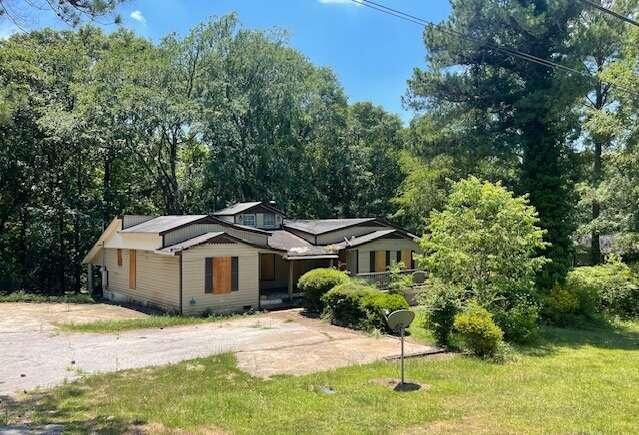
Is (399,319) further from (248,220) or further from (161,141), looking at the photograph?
(161,141)

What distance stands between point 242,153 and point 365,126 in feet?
44.3

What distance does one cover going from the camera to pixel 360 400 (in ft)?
28.7

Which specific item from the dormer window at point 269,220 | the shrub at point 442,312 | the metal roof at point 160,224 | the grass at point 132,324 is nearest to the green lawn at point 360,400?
the shrub at point 442,312

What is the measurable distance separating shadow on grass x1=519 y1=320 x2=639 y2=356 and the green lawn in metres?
2.40

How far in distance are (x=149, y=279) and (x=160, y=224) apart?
2.50 meters

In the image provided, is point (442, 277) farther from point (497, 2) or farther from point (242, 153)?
point (242, 153)

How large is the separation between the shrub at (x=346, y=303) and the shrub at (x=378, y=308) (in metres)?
0.26

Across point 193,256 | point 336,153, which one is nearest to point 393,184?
point 336,153

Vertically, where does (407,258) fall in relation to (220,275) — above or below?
above

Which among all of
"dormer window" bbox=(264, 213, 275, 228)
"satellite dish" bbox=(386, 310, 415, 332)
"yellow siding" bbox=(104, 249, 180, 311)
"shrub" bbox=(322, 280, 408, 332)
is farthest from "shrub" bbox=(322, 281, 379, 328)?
"dormer window" bbox=(264, 213, 275, 228)

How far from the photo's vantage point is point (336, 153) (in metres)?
40.7

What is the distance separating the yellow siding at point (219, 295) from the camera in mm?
19938

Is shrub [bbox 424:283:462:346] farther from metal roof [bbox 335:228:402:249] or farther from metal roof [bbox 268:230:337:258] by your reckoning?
metal roof [bbox 335:228:402:249]

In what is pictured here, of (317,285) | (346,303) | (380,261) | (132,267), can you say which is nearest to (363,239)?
(380,261)
